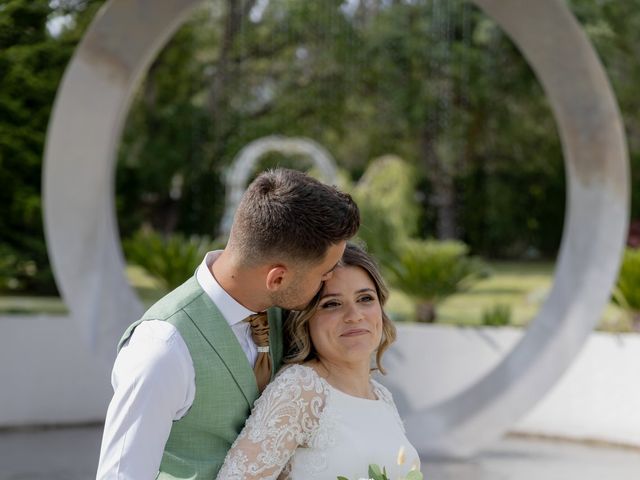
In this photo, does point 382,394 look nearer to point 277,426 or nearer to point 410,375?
point 277,426

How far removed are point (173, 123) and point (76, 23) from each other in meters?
6.20

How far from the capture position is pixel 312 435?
2.12 meters

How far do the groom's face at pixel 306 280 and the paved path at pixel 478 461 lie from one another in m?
4.21

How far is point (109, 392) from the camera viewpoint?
7.68m

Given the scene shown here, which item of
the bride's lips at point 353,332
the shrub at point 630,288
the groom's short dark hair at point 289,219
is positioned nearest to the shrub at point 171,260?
the shrub at point 630,288

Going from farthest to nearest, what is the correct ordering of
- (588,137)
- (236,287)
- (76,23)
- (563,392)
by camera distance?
(76,23)
(563,392)
(588,137)
(236,287)

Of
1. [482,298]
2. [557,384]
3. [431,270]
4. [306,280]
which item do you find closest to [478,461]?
[557,384]

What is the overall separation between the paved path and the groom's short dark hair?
4330mm

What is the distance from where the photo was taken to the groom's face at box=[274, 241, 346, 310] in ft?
6.27

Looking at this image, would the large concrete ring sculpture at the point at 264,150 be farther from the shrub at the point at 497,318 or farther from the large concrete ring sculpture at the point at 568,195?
the large concrete ring sculpture at the point at 568,195

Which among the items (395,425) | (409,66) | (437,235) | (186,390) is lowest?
(437,235)

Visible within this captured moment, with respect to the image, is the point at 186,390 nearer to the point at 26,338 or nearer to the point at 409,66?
the point at 26,338

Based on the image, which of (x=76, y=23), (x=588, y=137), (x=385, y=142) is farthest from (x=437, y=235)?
(x=588, y=137)

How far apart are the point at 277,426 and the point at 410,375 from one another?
5.84 metres
